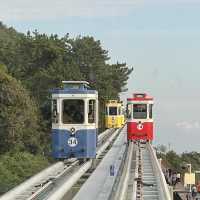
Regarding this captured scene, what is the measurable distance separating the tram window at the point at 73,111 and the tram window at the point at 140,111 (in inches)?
449

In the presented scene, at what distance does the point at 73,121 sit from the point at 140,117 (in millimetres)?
12096

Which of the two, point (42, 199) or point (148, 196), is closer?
point (42, 199)

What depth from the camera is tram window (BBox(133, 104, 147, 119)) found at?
34.5 m

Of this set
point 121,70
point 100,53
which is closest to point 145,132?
point 100,53

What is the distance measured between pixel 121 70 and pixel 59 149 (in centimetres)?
6829

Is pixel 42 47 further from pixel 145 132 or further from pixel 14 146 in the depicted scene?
pixel 145 132

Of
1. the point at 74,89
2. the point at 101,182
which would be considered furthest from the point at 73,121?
the point at 101,182

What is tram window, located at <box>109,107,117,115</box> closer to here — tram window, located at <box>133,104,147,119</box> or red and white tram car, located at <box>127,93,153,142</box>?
red and white tram car, located at <box>127,93,153,142</box>

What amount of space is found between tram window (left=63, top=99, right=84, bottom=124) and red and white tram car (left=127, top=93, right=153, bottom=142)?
11.1 metres

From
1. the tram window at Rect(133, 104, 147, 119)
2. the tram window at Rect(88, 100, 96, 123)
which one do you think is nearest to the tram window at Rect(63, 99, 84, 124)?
the tram window at Rect(88, 100, 96, 123)

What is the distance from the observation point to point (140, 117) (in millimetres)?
35031

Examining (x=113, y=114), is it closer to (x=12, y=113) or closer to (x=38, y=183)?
(x=12, y=113)

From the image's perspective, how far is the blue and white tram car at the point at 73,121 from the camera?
75.8 ft

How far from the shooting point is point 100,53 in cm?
7581
